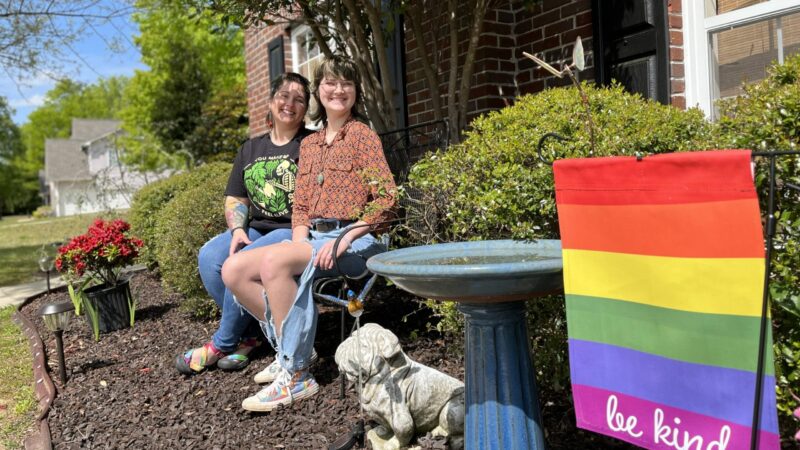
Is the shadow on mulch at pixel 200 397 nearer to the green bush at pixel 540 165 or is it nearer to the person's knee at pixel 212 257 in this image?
the green bush at pixel 540 165

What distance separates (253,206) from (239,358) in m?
0.89

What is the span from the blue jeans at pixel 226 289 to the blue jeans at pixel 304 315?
470 mm

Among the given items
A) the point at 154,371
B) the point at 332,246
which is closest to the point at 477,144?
the point at 332,246

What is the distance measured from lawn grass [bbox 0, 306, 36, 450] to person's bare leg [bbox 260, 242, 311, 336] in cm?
137

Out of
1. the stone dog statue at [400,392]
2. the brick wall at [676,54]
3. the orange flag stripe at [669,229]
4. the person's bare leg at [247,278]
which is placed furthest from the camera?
the brick wall at [676,54]

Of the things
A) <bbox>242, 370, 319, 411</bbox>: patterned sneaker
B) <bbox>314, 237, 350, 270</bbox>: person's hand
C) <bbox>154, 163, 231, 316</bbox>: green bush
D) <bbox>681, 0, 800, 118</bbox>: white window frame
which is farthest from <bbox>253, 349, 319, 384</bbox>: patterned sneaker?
<bbox>681, 0, 800, 118</bbox>: white window frame

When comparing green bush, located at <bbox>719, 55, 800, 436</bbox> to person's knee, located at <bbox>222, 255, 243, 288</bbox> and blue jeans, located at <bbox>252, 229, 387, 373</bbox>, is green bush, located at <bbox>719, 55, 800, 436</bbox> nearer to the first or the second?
blue jeans, located at <bbox>252, 229, 387, 373</bbox>

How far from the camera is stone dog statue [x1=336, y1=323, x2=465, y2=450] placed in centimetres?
238

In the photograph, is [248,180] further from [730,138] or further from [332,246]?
[730,138]

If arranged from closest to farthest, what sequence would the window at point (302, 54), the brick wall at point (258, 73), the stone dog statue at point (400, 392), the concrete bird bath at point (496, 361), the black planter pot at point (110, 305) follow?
the concrete bird bath at point (496, 361)
the stone dog statue at point (400, 392)
the black planter pot at point (110, 305)
the window at point (302, 54)
the brick wall at point (258, 73)

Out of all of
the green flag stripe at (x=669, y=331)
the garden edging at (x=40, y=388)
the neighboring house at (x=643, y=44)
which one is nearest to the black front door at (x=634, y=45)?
the neighboring house at (x=643, y=44)

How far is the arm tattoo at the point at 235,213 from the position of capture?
372cm

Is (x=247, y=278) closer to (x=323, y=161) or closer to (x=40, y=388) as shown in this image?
(x=323, y=161)

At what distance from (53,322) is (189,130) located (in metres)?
16.2
